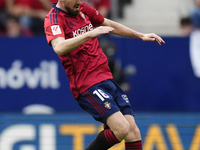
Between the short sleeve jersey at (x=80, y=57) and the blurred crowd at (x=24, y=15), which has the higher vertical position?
the blurred crowd at (x=24, y=15)

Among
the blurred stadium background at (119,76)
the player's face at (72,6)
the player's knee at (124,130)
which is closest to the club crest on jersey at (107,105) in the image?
the player's knee at (124,130)

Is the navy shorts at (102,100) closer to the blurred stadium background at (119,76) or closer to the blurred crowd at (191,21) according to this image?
the blurred stadium background at (119,76)

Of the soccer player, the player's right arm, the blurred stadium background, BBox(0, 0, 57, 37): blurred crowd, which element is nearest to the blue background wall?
the blurred stadium background

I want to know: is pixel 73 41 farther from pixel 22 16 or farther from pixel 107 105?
pixel 22 16

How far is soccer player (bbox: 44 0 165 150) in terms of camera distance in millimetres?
3885

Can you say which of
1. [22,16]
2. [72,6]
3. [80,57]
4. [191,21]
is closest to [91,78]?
[80,57]

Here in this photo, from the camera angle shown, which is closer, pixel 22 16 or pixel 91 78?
pixel 91 78

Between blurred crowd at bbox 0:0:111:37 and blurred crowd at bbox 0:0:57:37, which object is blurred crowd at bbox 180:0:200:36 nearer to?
blurred crowd at bbox 0:0:111:37

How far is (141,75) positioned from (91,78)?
2.98 meters

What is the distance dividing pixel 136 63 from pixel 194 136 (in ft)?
6.05

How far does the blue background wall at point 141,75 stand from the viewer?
6730 millimetres

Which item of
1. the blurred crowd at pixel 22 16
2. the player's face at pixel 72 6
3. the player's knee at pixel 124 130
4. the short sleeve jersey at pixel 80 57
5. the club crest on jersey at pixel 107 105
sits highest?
the blurred crowd at pixel 22 16

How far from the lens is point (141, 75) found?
689cm

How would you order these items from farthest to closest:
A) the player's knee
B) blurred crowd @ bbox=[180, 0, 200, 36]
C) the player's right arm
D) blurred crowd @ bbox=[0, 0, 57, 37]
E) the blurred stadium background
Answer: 1. blurred crowd @ bbox=[180, 0, 200, 36]
2. blurred crowd @ bbox=[0, 0, 57, 37]
3. the blurred stadium background
4. the player's knee
5. the player's right arm
